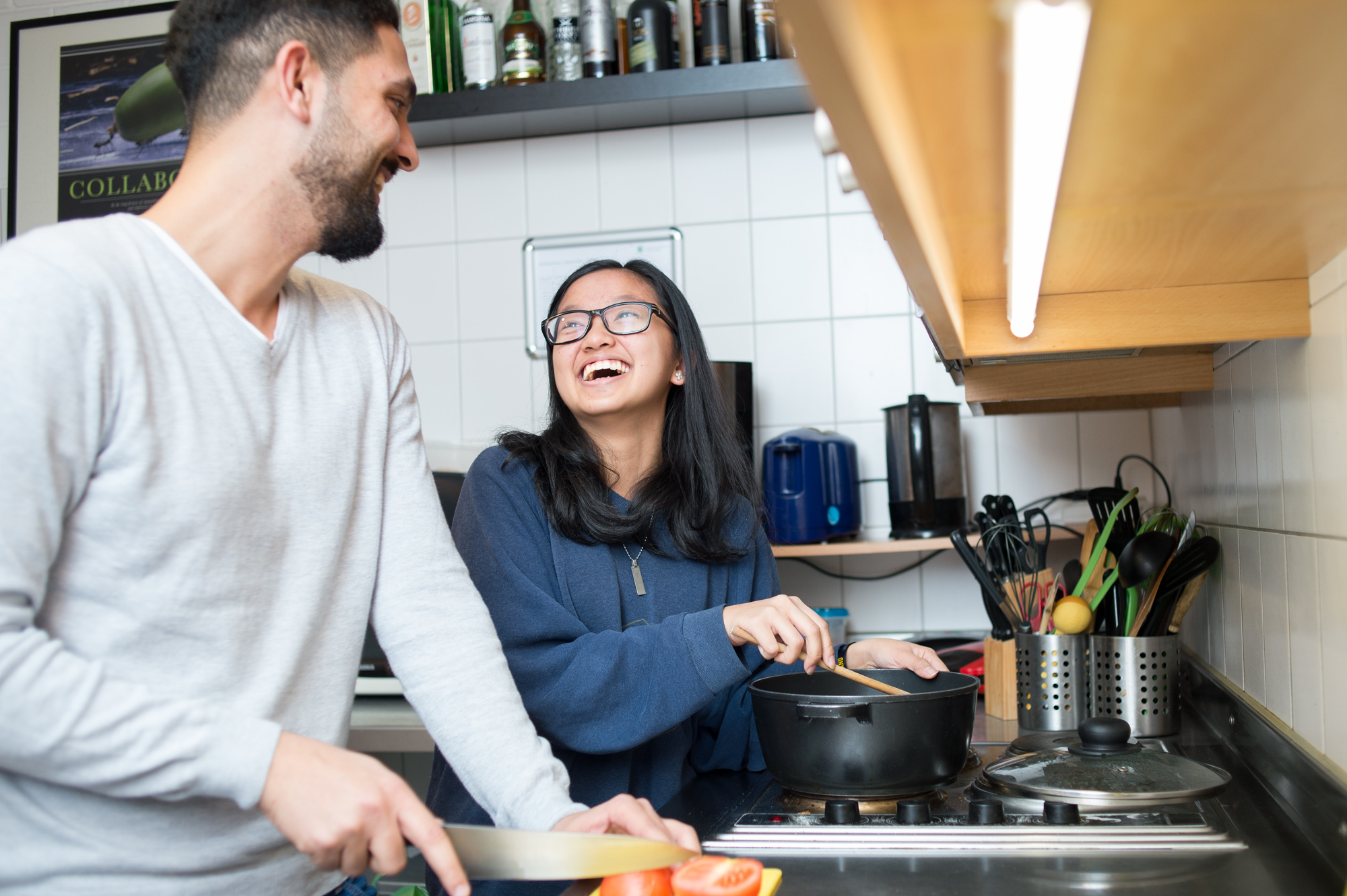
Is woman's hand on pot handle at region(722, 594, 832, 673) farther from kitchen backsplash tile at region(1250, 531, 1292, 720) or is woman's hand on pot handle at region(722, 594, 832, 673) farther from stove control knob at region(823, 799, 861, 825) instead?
kitchen backsplash tile at region(1250, 531, 1292, 720)

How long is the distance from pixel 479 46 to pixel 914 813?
195cm

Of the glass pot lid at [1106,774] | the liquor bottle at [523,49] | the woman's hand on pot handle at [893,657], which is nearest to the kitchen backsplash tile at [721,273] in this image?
the liquor bottle at [523,49]

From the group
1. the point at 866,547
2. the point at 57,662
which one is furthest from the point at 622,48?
the point at 57,662

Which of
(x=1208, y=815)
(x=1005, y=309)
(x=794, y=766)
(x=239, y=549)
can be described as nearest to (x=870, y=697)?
(x=794, y=766)

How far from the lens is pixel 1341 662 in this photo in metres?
0.89

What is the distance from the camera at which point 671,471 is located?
1.48 meters

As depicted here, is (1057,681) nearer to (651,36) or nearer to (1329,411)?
(1329,411)

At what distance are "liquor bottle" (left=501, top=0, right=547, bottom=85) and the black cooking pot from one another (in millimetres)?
1716

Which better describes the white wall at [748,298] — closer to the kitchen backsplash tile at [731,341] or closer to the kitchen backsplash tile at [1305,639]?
the kitchen backsplash tile at [731,341]

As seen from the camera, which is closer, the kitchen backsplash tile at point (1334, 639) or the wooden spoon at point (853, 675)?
the kitchen backsplash tile at point (1334, 639)

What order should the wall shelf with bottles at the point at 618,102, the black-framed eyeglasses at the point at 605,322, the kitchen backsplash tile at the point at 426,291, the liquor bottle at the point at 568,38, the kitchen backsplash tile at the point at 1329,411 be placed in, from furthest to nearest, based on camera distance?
the kitchen backsplash tile at the point at 426,291, the liquor bottle at the point at 568,38, the wall shelf with bottles at the point at 618,102, the black-framed eyeglasses at the point at 605,322, the kitchen backsplash tile at the point at 1329,411

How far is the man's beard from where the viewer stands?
0.90 meters

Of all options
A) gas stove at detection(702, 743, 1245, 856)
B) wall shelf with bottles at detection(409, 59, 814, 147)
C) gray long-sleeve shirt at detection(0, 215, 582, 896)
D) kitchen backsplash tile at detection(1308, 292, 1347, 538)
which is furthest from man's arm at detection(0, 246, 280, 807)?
wall shelf with bottles at detection(409, 59, 814, 147)

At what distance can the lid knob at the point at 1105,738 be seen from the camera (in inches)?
42.4
